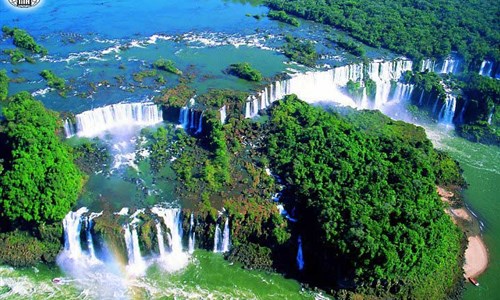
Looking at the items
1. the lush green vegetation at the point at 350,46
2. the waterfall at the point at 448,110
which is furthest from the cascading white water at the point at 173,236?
the lush green vegetation at the point at 350,46

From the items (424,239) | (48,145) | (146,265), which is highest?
(48,145)

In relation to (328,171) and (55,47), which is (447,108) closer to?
(328,171)

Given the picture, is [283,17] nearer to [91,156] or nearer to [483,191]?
[483,191]

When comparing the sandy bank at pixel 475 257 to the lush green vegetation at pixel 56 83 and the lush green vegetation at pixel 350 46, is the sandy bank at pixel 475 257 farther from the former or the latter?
the lush green vegetation at pixel 56 83

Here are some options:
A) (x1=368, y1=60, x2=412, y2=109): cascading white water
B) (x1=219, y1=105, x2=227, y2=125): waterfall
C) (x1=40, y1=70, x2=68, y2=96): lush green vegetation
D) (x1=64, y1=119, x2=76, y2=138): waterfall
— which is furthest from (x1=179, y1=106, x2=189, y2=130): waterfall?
(x1=368, y1=60, x2=412, y2=109): cascading white water

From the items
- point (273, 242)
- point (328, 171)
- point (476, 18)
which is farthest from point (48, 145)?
point (476, 18)

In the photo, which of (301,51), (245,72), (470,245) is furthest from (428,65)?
(470,245)
